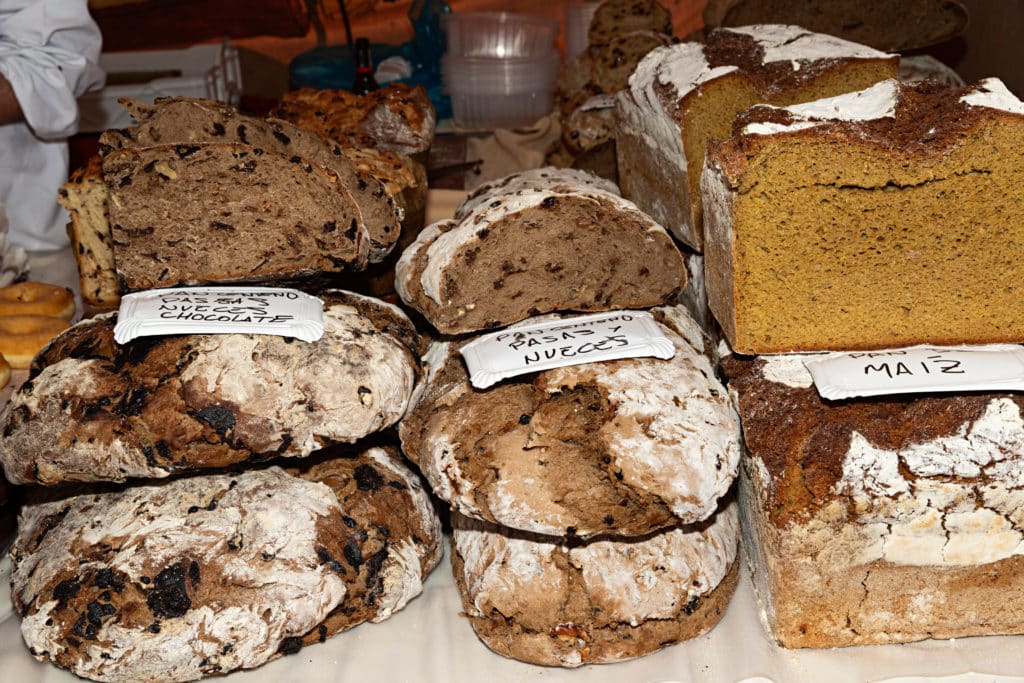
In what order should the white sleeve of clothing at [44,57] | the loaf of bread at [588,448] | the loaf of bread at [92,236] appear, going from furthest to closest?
the white sleeve of clothing at [44,57] < the loaf of bread at [92,236] < the loaf of bread at [588,448]

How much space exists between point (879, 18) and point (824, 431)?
3.14 m

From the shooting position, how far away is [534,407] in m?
2.01

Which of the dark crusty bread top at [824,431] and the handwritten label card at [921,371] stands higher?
the handwritten label card at [921,371]

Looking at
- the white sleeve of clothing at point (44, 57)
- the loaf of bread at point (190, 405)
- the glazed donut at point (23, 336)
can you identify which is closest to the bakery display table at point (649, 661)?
the loaf of bread at point (190, 405)

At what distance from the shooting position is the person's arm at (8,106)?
3.87 m

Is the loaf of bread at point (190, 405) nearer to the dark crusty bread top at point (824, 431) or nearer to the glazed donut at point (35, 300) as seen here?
the dark crusty bread top at point (824, 431)

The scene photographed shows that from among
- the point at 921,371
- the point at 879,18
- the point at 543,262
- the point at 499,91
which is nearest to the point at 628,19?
the point at 499,91

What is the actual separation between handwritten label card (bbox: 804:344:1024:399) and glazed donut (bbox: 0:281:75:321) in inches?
105

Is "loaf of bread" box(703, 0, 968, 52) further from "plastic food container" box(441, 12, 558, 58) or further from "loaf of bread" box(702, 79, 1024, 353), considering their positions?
"loaf of bread" box(702, 79, 1024, 353)

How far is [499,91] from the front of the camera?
526 centimetres

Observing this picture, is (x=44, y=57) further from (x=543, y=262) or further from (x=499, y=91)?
(x=543, y=262)

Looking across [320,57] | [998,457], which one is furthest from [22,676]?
[320,57]

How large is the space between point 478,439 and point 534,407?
15 cm

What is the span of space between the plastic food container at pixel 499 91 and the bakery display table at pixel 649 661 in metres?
3.75
